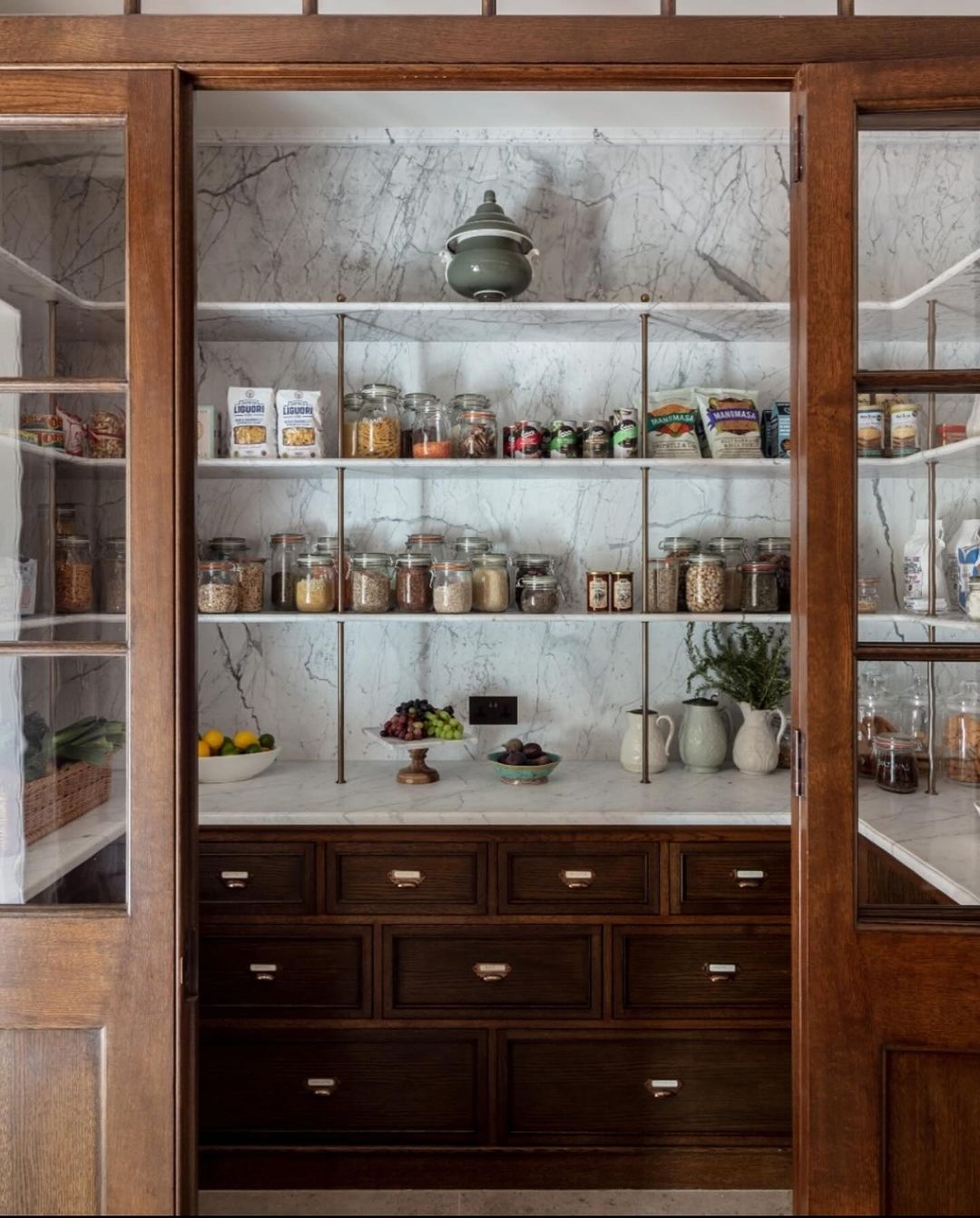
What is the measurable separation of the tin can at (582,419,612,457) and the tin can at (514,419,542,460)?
13cm

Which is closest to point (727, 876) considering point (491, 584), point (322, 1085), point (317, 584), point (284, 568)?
point (491, 584)

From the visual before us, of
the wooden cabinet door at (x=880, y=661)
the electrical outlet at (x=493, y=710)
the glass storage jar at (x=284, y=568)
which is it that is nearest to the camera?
the wooden cabinet door at (x=880, y=661)

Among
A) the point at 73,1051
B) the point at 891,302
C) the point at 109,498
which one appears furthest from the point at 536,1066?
the point at 891,302

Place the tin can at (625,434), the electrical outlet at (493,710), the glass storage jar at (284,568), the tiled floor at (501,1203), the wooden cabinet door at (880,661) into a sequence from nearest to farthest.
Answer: the wooden cabinet door at (880,661)
the tiled floor at (501,1203)
the tin can at (625,434)
the glass storage jar at (284,568)
the electrical outlet at (493,710)

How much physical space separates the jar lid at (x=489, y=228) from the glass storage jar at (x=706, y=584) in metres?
0.98

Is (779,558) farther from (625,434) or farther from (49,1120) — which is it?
(49,1120)

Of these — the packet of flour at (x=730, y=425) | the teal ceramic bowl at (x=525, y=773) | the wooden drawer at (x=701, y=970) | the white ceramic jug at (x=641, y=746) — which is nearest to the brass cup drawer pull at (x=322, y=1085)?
the wooden drawer at (x=701, y=970)

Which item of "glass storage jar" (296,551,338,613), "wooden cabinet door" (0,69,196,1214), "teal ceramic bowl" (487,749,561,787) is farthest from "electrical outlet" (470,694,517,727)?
"wooden cabinet door" (0,69,196,1214)

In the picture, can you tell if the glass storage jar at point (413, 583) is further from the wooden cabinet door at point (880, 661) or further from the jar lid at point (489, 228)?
the wooden cabinet door at point (880, 661)

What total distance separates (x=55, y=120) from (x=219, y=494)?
5.15 ft

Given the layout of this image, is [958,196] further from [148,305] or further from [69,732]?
[69,732]

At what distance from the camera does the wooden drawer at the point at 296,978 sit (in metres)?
2.21

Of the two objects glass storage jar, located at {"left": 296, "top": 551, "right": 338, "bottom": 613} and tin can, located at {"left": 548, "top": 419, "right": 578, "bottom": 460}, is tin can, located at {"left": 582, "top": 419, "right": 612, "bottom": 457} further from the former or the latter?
glass storage jar, located at {"left": 296, "top": 551, "right": 338, "bottom": 613}

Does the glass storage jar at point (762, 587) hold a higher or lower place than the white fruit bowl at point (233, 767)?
higher
